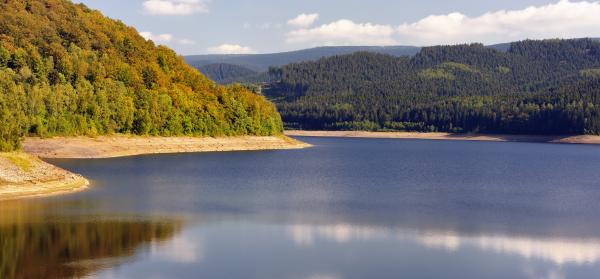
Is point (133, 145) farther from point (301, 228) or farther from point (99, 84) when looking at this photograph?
point (301, 228)

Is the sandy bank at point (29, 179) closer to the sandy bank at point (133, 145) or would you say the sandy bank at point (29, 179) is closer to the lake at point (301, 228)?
the lake at point (301, 228)

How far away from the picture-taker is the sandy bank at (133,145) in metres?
84.6

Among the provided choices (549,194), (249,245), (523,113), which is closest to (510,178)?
(549,194)

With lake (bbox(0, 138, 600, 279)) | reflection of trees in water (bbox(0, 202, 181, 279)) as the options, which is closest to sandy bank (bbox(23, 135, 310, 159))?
lake (bbox(0, 138, 600, 279))

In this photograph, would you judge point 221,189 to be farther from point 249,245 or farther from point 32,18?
point 32,18

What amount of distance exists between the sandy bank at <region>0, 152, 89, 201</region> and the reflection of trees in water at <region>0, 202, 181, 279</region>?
17.0 ft

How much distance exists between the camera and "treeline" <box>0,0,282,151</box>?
91250 millimetres

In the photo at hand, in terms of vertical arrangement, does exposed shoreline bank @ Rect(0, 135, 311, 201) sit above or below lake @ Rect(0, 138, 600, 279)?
above

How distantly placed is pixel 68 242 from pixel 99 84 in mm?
72070

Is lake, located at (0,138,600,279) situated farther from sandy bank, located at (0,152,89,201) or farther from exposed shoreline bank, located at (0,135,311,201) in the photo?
exposed shoreline bank, located at (0,135,311,201)

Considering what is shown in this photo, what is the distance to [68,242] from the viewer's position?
34125 mm

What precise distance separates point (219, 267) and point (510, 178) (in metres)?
51.1

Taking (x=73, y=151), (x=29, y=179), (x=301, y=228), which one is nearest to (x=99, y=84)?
(x=73, y=151)

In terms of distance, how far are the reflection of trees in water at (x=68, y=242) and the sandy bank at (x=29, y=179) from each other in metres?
5.18
